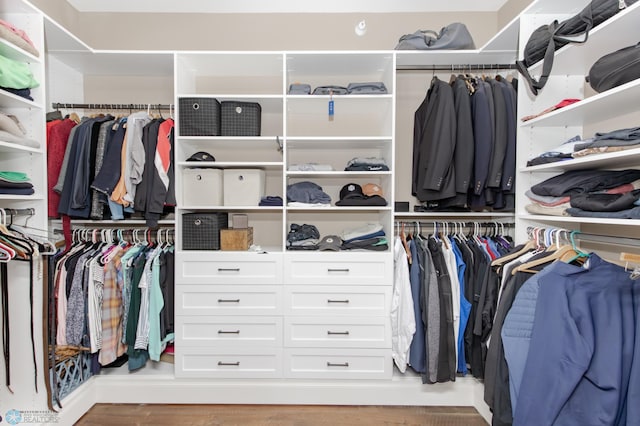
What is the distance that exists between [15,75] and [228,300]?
165cm

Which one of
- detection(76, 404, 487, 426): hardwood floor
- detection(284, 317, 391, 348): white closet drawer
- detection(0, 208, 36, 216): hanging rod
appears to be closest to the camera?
detection(0, 208, 36, 216): hanging rod

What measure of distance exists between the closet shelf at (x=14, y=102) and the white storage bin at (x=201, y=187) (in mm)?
851

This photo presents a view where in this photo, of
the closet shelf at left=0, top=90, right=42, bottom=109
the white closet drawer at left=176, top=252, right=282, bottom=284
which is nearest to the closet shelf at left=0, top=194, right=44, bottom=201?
the closet shelf at left=0, top=90, right=42, bottom=109

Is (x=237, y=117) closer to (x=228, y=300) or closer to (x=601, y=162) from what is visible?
(x=228, y=300)

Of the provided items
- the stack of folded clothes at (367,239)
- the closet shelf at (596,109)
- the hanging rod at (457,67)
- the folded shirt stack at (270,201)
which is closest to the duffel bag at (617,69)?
the closet shelf at (596,109)

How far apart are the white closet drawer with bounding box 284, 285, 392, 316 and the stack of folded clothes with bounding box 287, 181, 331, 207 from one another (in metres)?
0.56

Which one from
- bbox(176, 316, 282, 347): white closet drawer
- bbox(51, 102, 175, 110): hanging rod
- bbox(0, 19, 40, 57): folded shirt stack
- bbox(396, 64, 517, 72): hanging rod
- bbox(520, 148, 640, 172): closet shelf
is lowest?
bbox(176, 316, 282, 347): white closet drawer

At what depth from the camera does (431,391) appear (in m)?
2.29

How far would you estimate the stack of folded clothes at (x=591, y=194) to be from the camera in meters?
1.35

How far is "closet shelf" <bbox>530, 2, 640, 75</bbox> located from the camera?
1.35 m

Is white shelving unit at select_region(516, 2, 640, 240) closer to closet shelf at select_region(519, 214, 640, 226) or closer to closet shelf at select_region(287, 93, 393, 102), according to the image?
closet shelf at select_region(519, 214, 640, 226)

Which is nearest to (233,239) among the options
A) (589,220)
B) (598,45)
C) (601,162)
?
(589,220)

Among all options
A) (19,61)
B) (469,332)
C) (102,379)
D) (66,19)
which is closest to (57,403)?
(102,379)

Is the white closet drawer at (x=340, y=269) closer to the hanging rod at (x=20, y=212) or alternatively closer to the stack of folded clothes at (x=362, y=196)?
the stack of folded clothes at (x=362, y=196)
